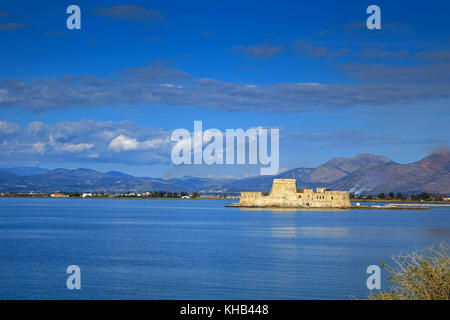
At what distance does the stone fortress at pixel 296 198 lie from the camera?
326 feet

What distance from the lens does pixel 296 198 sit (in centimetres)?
9988

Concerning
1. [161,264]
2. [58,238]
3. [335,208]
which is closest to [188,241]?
[58,238]

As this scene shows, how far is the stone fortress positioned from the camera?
99.4 meters
